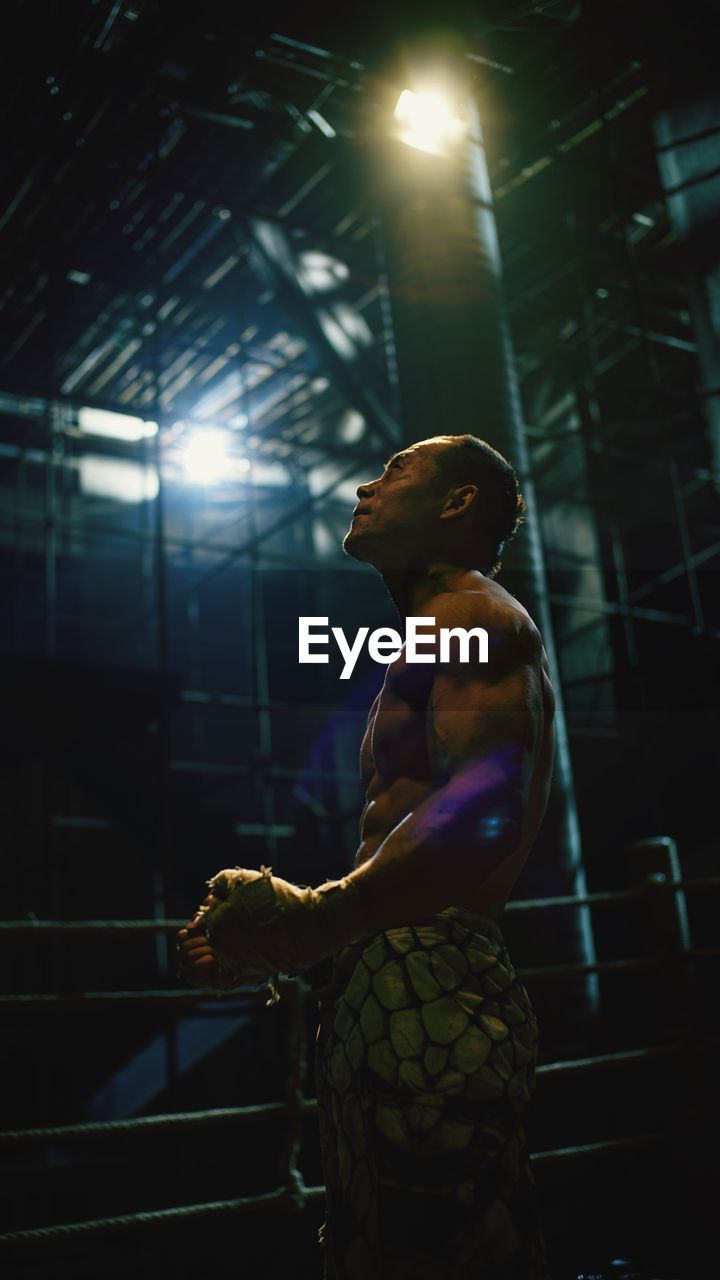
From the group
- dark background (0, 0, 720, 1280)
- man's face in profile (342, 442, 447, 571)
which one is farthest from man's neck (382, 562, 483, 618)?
Answer: dark background (0, 0, 720, 1280)

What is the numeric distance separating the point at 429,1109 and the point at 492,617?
761 mm

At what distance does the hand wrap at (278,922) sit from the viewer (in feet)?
4.39

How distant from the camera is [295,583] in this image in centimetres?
1175

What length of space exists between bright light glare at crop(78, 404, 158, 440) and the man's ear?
1037cm

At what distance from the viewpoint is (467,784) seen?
55.4 inches

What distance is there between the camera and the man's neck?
5.71ft

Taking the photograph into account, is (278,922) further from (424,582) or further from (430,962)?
(424,582)

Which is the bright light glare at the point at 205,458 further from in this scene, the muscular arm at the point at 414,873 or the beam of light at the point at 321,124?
the muscular arm at the point at 414,873

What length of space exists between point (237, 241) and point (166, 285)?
818 mm

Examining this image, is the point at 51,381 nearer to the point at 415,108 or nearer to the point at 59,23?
the point at 59,23

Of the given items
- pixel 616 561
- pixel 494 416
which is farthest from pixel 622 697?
pixel 494 416

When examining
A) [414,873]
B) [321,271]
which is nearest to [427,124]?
[321,271]

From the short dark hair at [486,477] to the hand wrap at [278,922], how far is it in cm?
77

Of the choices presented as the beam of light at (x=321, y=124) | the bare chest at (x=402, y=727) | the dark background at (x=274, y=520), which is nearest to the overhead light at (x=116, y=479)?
the dark background at (x=274, y=520)
